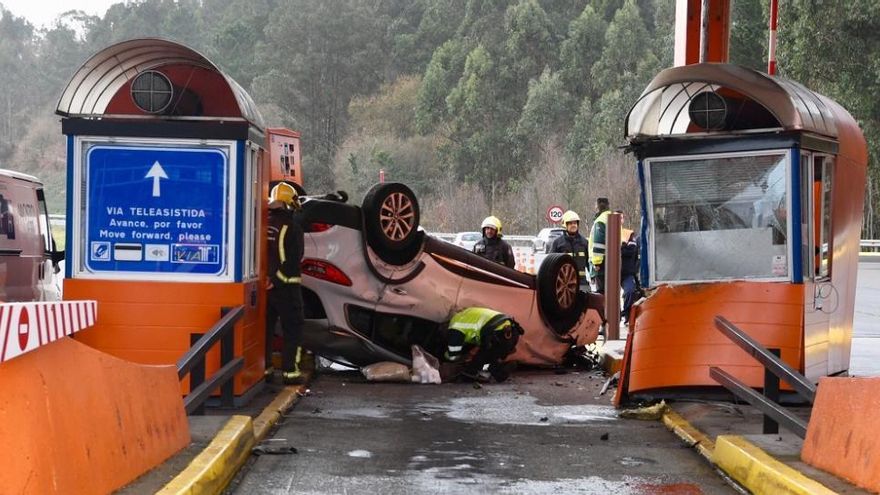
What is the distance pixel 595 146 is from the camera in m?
66.3

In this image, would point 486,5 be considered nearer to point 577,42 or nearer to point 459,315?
point 577,42

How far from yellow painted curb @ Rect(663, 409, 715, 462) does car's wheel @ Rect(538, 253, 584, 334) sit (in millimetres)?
4167

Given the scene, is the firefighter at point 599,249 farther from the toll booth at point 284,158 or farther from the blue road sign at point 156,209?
the blue road sign at point 156,209

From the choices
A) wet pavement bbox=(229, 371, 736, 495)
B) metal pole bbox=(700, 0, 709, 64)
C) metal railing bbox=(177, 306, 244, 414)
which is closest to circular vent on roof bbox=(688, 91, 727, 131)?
wet pavement bbox=(229, 371, 736, 495)

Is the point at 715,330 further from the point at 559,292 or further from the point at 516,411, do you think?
the point at 559,292

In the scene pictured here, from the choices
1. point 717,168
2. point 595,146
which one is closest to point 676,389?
point 717,168

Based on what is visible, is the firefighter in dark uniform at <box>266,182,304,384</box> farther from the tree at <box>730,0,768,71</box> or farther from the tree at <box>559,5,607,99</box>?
the tree at <box>559,5,607,99</box>

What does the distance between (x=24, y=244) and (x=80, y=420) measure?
28.4ft

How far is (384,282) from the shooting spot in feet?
44.8

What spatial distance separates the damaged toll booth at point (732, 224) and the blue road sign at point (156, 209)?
12.1 ft

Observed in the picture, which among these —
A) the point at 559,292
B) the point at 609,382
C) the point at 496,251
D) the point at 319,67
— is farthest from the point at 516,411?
the point at 319,67

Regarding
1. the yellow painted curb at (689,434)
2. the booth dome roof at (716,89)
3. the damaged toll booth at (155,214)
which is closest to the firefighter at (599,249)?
the booth dome roof at (716,89)

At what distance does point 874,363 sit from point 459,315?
5510 millimetres

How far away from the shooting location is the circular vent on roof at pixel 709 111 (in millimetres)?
11383
